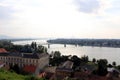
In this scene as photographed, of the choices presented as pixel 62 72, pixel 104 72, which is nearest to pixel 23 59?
pixel 62 72

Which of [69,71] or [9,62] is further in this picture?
[9,62]

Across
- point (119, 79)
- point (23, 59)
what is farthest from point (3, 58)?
point (119, 79)

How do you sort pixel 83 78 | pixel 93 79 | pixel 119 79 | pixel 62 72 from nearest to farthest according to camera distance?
1. pixel 93 79
2. pixel 83 78
3. pixel 119 79
4. pixel 62 72

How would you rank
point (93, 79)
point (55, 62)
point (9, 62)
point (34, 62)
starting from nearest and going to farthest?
point (93, 79)
point (34, 62)
point (9, 62)
point (55, 62)

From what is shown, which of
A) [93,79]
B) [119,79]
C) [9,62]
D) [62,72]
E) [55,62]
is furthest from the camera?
[55,62]

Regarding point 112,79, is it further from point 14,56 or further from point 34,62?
point 14,56

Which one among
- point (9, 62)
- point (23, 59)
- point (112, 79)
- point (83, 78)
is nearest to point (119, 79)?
point (112, 79)

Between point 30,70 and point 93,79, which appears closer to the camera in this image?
point 93,79

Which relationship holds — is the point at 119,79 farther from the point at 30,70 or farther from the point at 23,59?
the point at 23,59

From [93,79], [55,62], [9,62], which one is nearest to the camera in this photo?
[93,79]
